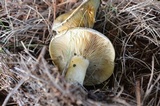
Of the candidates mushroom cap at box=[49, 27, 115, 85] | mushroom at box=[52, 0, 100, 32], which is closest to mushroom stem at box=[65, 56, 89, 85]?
mushroom cap at box=[49, 27, 115, 85]

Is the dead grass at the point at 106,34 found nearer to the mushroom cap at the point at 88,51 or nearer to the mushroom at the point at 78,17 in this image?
the mushroom cap at the point at 88,51

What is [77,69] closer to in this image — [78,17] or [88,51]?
[88,51]

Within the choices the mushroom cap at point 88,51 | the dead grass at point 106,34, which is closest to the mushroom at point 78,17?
the mushroom cap at point 88,51

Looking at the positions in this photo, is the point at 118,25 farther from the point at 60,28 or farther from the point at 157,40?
the point at 60,28

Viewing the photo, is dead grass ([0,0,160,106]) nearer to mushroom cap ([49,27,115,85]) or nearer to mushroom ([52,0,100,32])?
mushroom cap ([49,27,115,85])

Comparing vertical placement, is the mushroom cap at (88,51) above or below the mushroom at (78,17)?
below

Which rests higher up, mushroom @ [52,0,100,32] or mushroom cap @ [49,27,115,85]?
mushroom @ [52,0,100,32]

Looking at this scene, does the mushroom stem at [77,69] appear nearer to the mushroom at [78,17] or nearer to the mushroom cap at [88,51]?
the mushroom cap at [88,51]
